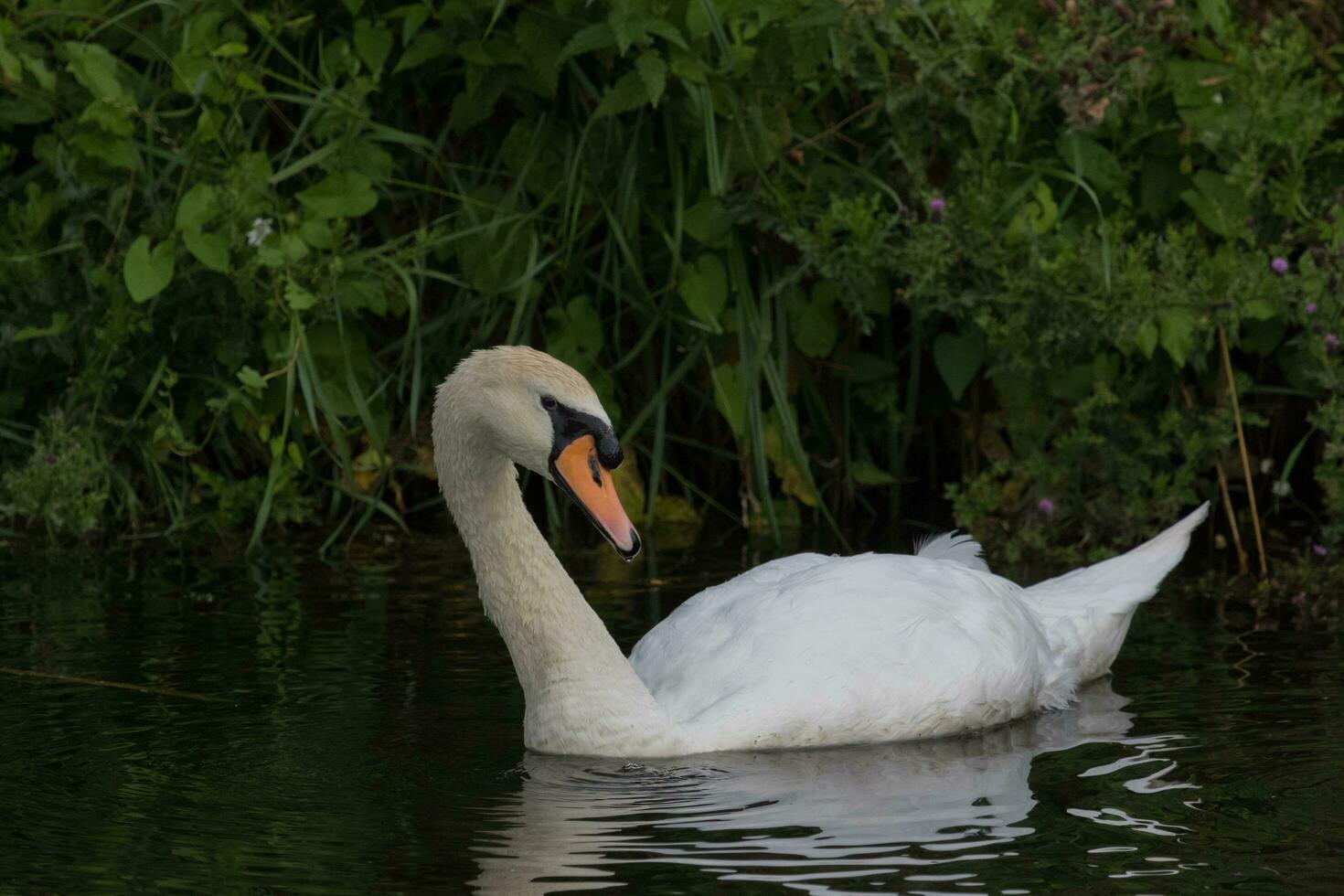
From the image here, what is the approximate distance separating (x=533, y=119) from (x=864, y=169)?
116 cm

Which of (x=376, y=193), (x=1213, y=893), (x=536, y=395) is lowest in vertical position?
(x=1213, y=893)

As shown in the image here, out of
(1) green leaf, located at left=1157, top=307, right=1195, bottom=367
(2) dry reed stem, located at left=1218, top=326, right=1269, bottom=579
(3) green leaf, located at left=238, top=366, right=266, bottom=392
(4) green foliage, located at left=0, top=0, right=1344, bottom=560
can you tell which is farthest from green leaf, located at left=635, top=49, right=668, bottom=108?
(2) dry reed stem, located at left=1218, top=326, right=1269, bottom=579

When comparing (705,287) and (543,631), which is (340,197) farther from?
(543,631)

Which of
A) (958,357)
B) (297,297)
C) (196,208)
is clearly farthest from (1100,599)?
(196,208)

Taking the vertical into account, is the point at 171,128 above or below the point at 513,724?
above

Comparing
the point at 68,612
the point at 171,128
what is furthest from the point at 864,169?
the point at 68,612

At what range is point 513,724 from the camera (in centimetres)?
532

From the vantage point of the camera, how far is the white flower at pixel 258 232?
24.4 ft

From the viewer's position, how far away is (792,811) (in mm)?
4375

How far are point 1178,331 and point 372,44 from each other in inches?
111

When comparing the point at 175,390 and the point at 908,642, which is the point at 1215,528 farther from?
the point at 175,390

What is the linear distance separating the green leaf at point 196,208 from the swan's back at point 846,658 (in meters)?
2.57

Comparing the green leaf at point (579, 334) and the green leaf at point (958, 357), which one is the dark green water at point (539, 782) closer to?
the green leaf at point (958, 357)

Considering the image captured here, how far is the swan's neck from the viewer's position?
4.95 m
